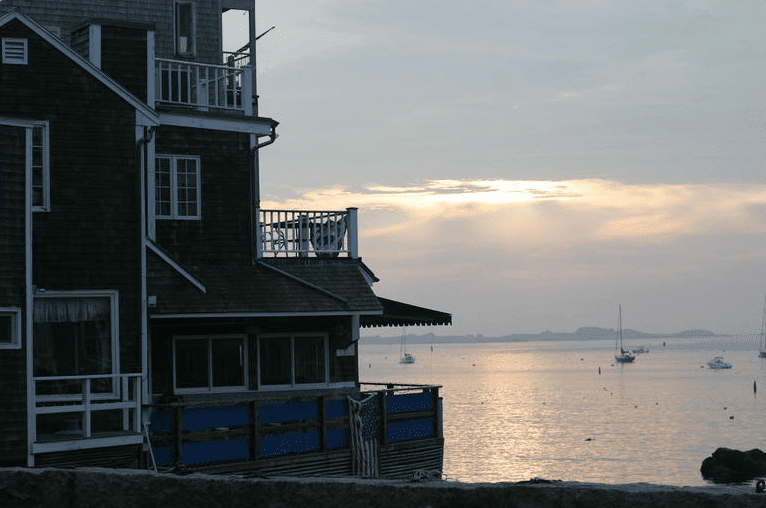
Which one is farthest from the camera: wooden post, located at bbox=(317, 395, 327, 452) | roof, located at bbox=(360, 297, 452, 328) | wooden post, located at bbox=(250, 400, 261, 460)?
roof, located at bbox=(360, 297, 452, 328)

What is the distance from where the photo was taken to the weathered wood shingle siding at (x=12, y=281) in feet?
62.2

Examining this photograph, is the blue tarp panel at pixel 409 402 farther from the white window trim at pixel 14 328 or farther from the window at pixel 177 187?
the white window trim at pixel 14 328

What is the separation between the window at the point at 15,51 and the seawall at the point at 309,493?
14213 mm

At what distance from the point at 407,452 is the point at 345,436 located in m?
2.30

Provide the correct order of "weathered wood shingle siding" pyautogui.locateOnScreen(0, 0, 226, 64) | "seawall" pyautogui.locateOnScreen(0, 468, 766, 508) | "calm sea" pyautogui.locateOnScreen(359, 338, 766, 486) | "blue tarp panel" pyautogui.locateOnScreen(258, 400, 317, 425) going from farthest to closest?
"calm sea" pyautogui.locateOnScreen(359, 338, 766, 486) → "weathered wood shingle siding" pyautogui.locateOnScreen(0, 0, 226, 64) → "blue tarp panel" pyautogui.locateOnScreen(258, 400, 317, 425) → "seawall" pyautogui.locateOnScreen(0, 468, 766, 508)

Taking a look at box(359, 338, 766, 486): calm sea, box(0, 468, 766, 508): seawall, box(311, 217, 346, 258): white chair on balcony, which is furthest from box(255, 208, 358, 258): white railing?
box(359, 338, 766, 486): calm sea

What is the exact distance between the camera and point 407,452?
2677 cm

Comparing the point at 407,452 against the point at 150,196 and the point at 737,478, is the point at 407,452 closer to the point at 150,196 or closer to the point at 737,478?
the point at 150,196

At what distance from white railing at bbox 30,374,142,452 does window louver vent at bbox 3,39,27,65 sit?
20.8 feet

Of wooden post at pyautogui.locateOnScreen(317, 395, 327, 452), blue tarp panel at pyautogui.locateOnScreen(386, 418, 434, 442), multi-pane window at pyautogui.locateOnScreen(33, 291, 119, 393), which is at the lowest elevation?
blue tarp panel at pyautogui.locateOnScreen(386, 418, 434, 442)

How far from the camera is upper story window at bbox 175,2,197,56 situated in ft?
113

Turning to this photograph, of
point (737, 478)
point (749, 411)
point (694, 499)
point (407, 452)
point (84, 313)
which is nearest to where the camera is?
point (694, 499)

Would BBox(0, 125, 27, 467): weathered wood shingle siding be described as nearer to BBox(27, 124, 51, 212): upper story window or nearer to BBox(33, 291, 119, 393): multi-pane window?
BBox(33, 291, 119, 393): multi-pane window

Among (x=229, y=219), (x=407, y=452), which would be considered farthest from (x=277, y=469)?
(x=229, y=219)
